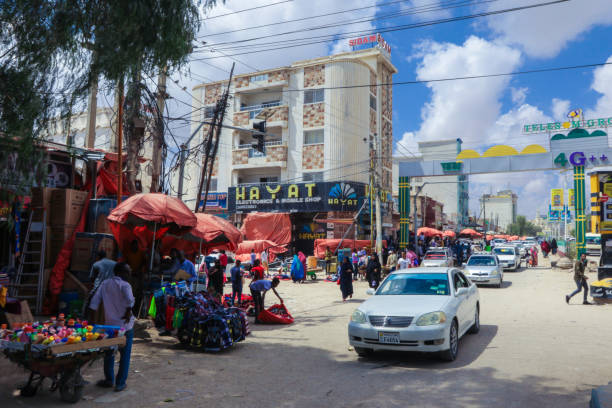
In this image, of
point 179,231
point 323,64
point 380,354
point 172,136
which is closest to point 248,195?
point 323,64

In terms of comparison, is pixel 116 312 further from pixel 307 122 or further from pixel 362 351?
pixel 307 122

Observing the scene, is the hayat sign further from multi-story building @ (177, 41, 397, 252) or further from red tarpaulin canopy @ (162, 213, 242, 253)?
red tarpaulin canopy @ (162, 213, 242, 253)

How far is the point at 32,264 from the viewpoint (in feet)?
37.1

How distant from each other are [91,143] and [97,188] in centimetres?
196

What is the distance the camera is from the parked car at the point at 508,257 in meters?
29.1

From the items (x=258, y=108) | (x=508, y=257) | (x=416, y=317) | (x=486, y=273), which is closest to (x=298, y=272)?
(x=486, y=273)

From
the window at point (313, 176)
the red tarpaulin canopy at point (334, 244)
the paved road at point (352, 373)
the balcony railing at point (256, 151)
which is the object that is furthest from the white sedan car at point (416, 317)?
the balcony railing at point (256, 151)

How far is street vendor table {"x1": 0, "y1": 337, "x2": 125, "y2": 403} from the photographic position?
507cm

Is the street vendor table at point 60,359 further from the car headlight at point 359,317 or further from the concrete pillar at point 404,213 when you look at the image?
the concrete pillar at point 404,213

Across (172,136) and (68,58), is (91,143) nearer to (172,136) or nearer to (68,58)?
(172,136)

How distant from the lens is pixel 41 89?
22.0 ft

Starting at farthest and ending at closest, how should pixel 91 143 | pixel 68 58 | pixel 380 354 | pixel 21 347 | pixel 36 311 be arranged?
pixel 91 143
pixel 36 311
pixel 380 354
pixel 68 58
pixel 21 347

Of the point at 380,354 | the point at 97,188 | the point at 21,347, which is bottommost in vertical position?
the point at 380,354

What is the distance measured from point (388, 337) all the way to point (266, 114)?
111ft
